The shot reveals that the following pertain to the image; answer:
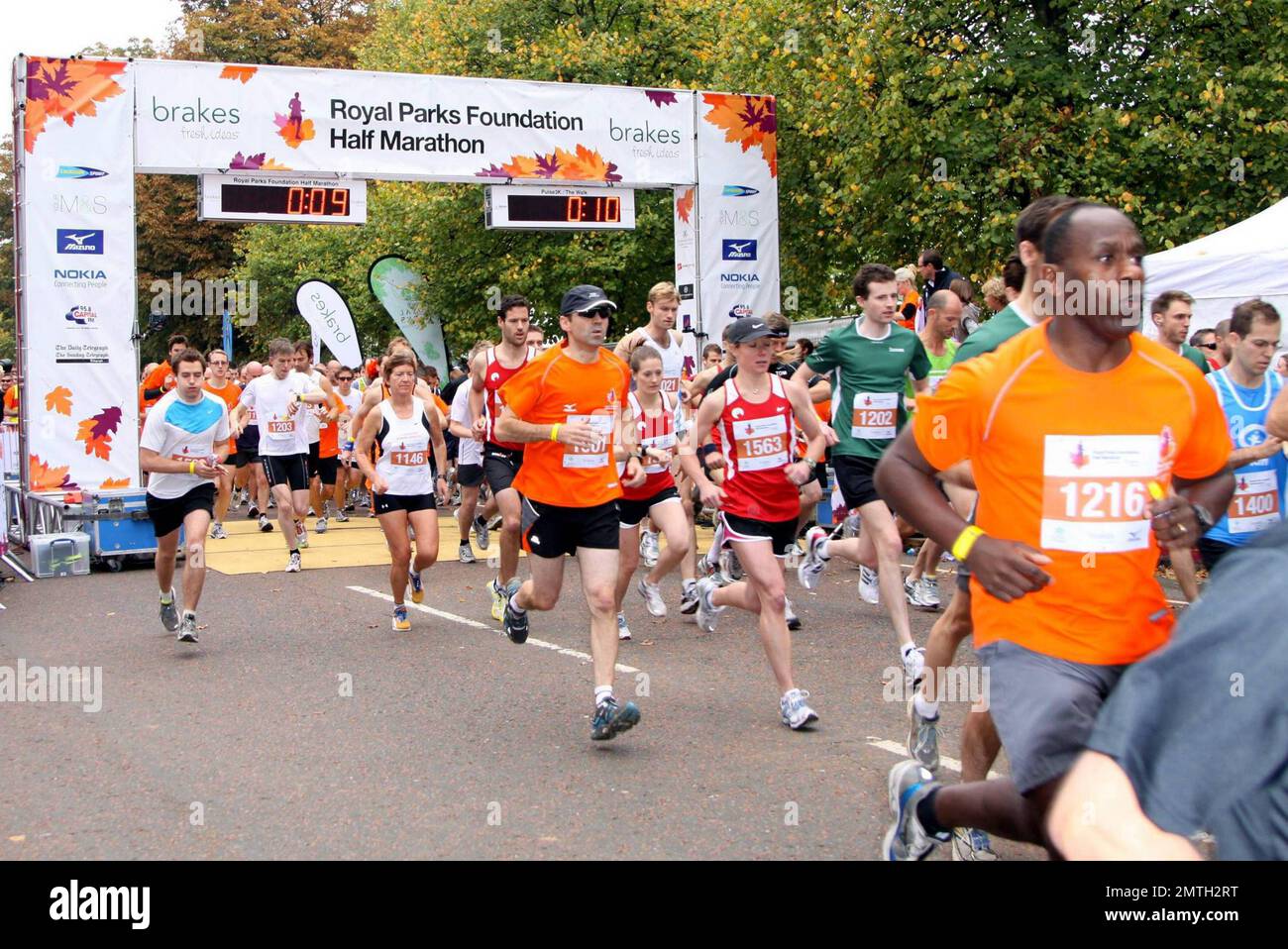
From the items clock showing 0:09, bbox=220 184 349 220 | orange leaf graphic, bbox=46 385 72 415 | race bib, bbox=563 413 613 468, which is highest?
clock showing 0:09, bbox=220 184 349 220

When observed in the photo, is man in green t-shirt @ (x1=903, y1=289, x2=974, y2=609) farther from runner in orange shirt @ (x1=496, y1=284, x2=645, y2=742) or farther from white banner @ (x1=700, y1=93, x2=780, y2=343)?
white banner @ (x1=700, y1=93, x2=780, y2=343)

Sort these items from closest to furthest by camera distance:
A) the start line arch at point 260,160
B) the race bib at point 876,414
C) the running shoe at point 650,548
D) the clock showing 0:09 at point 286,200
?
the race bib at point 876,414 < the running shoe at point 650,548 < the start line arch at point 260,160 < the clock showing 0:09 at point 286,200

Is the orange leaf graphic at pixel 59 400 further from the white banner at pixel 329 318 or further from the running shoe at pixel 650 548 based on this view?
the white banner at pixel 329 318

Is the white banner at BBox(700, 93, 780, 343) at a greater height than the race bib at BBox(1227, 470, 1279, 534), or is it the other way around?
the white banner at BBox(700, 93, 780, 343)

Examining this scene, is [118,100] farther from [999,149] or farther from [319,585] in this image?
[999,149]

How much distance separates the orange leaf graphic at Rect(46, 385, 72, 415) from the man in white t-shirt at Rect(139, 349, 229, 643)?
5538mm

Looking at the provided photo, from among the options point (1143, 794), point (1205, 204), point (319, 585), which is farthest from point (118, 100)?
point (1143, 794)

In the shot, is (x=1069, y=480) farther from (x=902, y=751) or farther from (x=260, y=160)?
(x=260, y=160)

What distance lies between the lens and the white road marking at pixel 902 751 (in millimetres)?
5996

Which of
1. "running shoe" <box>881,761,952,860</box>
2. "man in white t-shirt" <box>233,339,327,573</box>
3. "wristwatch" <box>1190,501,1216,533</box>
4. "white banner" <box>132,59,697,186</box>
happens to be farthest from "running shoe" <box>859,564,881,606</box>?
"white banner" <box>132,59,697,186</box>

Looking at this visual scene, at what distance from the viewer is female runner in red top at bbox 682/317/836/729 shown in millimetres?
6996

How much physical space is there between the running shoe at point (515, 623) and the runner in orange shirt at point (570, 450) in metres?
0.26

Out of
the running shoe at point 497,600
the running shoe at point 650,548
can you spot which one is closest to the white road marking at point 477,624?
the running shoe at point 497,600

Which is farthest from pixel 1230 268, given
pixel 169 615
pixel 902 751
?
pixel 169 615
